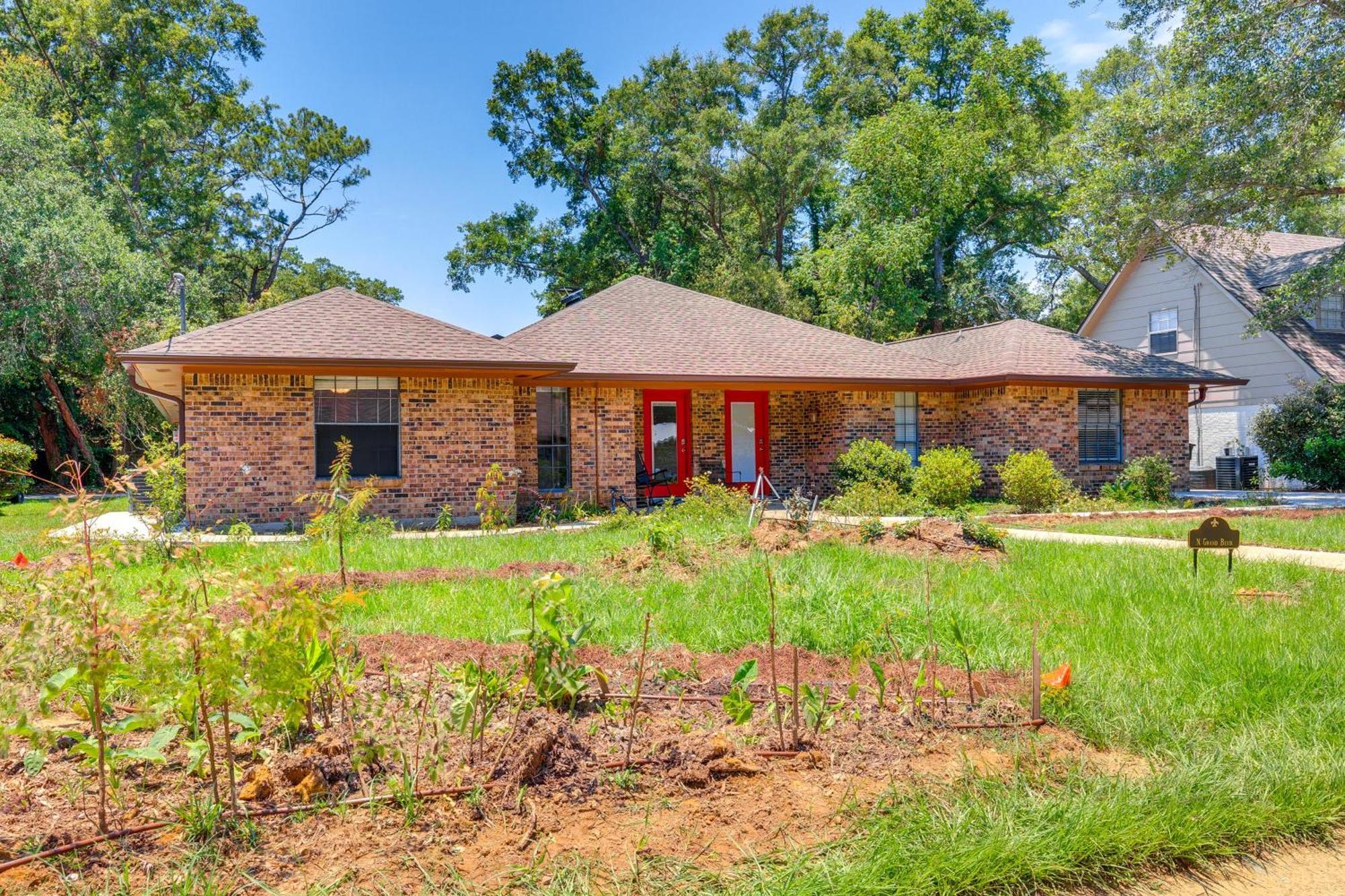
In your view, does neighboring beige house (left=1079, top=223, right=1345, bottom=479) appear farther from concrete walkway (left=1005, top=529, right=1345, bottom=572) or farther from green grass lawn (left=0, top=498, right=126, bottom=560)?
green grass lawn (left=0, top=498, right=126, bottom=560)

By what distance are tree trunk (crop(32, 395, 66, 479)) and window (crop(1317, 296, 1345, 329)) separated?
3843cm

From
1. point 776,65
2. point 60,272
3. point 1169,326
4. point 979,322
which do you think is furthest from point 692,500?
point 776,65

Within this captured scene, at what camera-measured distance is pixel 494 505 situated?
1333cm

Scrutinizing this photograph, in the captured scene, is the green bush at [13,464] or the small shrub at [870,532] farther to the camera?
Result: the green bush at [13,464]

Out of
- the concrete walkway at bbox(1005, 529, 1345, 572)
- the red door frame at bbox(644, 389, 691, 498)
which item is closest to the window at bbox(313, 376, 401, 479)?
the red door frame at bbox(644, 389, 691, 498)

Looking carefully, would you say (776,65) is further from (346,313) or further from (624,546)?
(624,546)

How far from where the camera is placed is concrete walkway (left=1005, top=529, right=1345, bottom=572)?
27.8 ft

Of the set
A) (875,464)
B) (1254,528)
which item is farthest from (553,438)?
(1254,528)

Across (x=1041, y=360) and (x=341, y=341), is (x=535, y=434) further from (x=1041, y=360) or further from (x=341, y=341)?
(x=1041, y=360)

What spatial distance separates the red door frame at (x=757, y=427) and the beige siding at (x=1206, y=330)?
36.3ft

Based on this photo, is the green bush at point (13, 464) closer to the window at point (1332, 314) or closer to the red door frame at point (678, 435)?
the red door frame at point (678, 435)

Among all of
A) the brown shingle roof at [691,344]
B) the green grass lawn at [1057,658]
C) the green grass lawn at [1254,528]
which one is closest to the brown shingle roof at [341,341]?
the brown shingle roof at [691,344]

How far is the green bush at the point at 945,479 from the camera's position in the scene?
15.6 metres

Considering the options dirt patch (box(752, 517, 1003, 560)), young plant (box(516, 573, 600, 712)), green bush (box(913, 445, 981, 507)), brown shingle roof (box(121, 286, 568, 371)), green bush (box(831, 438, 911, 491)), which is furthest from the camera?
green bush (box(831, 438, 911, 491))
